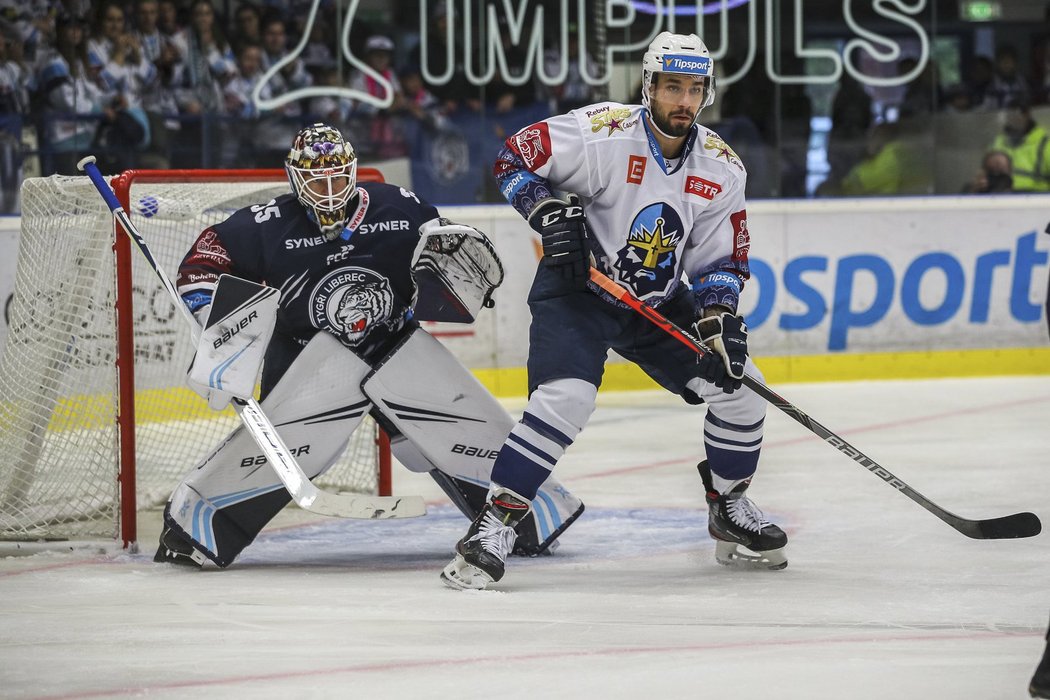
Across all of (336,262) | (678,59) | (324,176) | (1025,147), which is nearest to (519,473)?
(336,262)

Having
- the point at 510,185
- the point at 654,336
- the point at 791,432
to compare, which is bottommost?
the point at 791,432

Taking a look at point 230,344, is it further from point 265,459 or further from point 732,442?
point 732,442

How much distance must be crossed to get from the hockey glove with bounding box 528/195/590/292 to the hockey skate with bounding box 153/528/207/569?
38.8 inches

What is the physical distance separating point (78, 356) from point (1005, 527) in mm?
2112

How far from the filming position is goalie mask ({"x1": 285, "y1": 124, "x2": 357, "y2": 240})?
357 cm

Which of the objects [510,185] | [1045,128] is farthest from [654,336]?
[1045,128]

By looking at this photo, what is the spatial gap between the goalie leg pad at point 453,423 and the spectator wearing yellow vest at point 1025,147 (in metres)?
4.62

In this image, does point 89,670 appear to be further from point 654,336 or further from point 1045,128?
point 1045,128

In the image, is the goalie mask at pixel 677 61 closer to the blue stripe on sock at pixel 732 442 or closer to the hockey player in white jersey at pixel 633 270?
the hockey player in white jersey at pixel 633 270

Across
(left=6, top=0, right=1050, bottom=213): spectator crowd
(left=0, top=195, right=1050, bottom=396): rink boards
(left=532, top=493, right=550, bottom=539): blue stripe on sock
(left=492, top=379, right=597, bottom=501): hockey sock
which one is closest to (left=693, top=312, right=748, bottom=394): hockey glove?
(left=492, top=379, right=597, bottom=501): hockey sock

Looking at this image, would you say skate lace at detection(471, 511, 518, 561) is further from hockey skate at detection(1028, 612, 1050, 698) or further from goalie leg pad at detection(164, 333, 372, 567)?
hockey skate at detection(1028, 612, 1050, 698)

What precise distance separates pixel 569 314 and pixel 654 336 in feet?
0.71

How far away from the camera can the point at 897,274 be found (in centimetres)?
728

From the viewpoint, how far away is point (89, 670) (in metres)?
2.70
